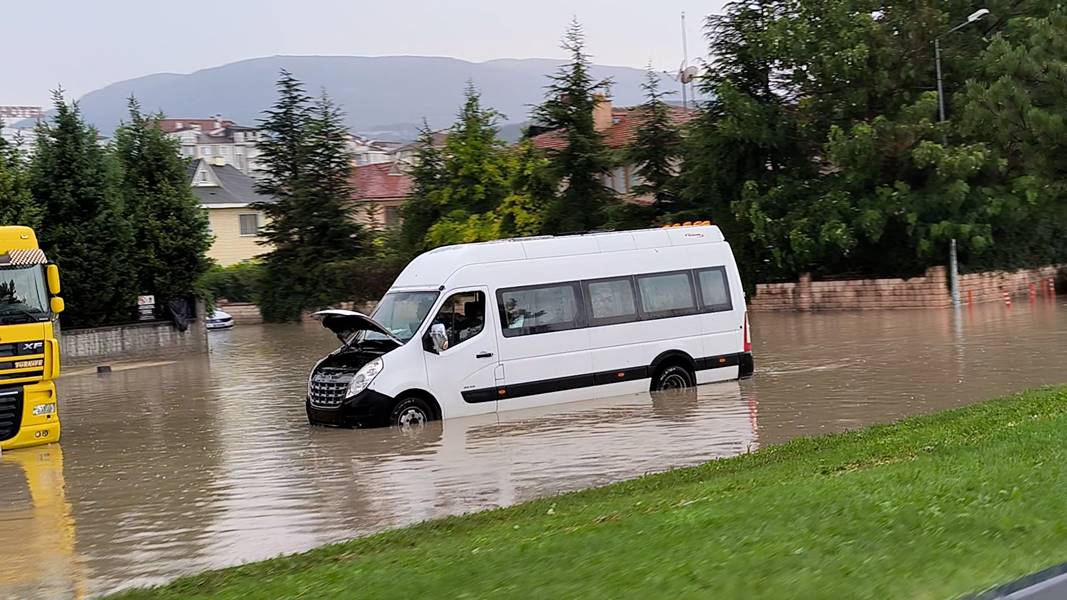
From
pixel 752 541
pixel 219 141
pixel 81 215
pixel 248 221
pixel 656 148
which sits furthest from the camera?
pixel 219 141

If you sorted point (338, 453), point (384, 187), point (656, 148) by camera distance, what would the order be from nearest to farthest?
point (338, 453) < point (656, 148) < point (384, 187)

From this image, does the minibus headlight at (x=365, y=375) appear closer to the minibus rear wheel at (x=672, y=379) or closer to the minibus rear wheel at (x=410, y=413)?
the minibus rear wheel at (x=410, y=413)

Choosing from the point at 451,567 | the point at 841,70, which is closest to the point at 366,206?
the point at 841,70

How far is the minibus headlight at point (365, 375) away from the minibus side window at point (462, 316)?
1097 mm

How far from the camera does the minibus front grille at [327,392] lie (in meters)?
16.8

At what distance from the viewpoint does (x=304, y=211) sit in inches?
2181

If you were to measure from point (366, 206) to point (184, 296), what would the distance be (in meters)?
23.1

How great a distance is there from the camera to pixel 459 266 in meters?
17.7

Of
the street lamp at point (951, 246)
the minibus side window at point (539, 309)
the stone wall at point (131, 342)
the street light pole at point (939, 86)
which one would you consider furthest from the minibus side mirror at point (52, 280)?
the street light pole at point (939, 86)

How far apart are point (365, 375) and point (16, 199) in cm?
1991

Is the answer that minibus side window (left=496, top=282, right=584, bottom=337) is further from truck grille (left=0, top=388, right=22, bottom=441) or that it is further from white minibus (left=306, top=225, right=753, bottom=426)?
truck grille (left=0, top=388, right=22, bottom=441)

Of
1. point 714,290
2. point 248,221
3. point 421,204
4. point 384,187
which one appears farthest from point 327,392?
point 384,187

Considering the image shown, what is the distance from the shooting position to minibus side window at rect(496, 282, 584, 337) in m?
17.8

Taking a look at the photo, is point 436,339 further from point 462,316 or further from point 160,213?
point 160,213
